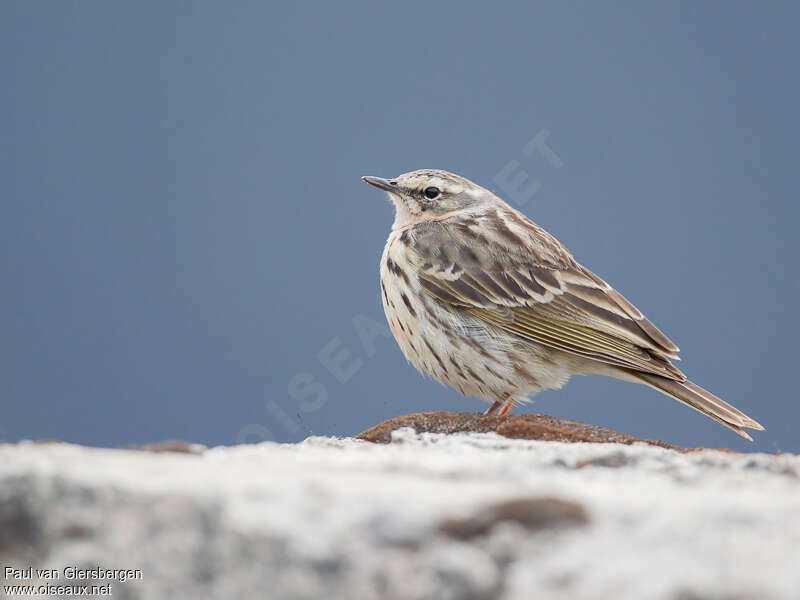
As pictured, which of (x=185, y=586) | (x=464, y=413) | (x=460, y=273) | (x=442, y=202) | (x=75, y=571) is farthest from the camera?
(x=442, y=202)

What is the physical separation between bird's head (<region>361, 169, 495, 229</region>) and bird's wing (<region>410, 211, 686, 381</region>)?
0.44 m

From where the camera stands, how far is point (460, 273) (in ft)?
26.2

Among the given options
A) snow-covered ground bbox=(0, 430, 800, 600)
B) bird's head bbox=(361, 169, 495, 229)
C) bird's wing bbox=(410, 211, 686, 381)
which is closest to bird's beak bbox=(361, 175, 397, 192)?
bird's head bbox=(361, 169, 495, 229)

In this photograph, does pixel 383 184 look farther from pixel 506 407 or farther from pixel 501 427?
pixel 501 427

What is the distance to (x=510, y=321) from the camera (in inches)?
305

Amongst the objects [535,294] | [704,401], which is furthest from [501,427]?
[704,401]

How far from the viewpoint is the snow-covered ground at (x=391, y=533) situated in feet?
8.88

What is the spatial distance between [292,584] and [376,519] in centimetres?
37

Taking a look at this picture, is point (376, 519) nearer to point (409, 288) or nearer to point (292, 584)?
point (292, 584)

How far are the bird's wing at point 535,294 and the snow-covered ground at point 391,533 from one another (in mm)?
3906

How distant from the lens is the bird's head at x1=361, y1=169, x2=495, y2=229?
8961mm

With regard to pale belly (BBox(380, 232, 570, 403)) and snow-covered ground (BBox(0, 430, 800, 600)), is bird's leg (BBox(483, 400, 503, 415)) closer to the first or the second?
pale belly (BBox(380, 232, 570, 403))

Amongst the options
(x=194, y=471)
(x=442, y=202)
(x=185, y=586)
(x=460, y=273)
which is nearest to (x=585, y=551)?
(x=185, y=586)

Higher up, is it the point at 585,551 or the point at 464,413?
the point at 585,551
